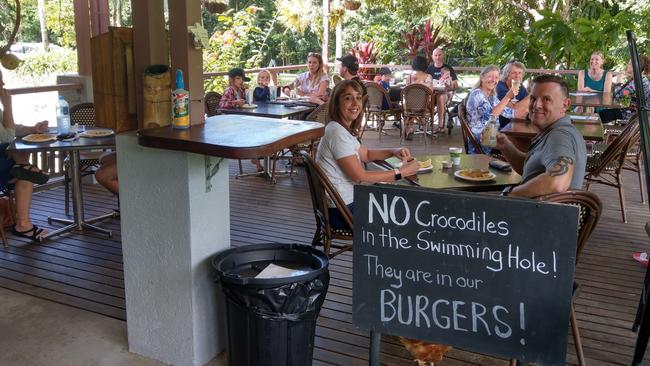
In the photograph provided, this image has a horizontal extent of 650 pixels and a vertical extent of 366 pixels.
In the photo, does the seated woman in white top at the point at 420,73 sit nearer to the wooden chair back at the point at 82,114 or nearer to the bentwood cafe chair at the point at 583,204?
the wooden chair back at the point at 82,114

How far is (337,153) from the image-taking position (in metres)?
3.16

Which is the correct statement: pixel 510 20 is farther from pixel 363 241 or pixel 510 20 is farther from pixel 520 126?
pixel 363 241

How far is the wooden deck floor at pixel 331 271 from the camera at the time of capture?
2781 millimetres

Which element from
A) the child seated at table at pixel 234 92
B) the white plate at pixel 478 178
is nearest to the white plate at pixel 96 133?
the child seated at table at pixel 234 92

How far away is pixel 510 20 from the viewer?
15.2 meters

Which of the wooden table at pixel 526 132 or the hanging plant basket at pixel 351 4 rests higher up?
the hanging plant basket at pixel 351 4

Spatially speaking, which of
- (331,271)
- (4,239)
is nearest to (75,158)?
(4,239)

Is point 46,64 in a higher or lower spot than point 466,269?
higher

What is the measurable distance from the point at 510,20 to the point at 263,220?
40.6 ft

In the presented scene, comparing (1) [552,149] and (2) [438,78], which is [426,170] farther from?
(2) [438,78]

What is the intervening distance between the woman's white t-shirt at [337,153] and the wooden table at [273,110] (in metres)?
2.42

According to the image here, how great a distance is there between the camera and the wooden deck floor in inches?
109

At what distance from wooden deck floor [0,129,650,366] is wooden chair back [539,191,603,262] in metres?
0.69

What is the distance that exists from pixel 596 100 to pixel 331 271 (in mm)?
4001
